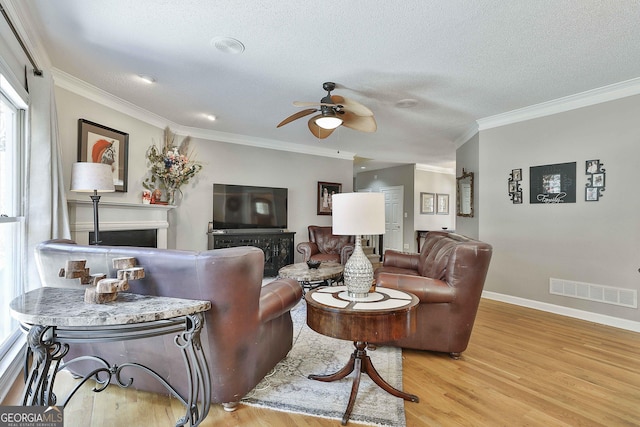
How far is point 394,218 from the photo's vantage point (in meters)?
8.32

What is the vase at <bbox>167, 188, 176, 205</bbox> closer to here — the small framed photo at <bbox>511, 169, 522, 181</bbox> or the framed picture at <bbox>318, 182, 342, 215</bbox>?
the framed picture at <bbox>318, 182, 342, 215</bbox>

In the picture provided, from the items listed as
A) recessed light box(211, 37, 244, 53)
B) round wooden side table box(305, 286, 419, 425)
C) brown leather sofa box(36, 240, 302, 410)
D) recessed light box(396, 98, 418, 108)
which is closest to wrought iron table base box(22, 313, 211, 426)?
brown leather sofa box(36, 240, 302, 410)

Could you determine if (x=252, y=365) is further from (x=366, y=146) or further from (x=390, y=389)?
(x=366, y=146)

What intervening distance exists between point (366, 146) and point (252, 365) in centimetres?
500

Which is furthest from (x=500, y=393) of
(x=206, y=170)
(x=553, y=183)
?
(x=206, y=170)

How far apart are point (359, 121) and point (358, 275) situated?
6.29 ft

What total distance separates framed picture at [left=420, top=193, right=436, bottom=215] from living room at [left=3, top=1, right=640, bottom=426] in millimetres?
2528

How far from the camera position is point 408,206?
314 inches

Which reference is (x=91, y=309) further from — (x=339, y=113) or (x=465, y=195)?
(x=465, y=195)

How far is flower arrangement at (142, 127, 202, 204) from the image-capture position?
433 centimetres

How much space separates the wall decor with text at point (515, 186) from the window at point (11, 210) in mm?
5155

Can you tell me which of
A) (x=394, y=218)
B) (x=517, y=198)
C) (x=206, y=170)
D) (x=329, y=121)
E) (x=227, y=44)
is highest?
(x=227, y=44)

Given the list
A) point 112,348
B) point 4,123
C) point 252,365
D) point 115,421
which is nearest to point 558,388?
point 252,365

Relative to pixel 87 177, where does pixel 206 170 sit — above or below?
above
